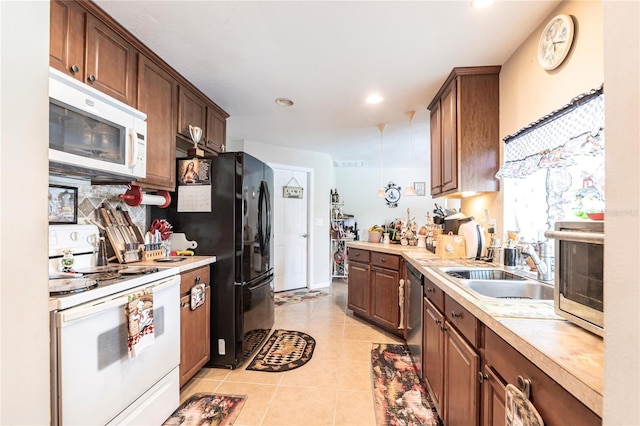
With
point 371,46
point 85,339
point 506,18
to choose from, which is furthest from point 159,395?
point 506,18

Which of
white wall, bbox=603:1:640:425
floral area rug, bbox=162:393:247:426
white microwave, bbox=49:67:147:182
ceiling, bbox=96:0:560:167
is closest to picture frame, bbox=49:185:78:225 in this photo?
white microwave, bbox=49:67:147:182

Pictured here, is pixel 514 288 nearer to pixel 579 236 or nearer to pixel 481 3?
pixel 579 236

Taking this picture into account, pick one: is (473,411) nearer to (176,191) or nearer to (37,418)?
(37,418)

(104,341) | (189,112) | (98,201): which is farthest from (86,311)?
(189,112)

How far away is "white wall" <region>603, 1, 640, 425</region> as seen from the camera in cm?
44

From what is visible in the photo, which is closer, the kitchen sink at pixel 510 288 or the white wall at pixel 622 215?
the white wall at pixel 622 215

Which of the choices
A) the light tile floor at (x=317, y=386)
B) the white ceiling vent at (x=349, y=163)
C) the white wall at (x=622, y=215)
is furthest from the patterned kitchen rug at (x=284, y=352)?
the white ceiling vent at (x=349, y=163)

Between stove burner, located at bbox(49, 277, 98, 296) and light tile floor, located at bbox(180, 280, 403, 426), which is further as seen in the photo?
light tile floor, located at bbox(180, 280, 403, 426)

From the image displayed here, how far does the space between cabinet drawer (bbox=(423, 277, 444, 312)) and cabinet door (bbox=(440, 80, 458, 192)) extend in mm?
827

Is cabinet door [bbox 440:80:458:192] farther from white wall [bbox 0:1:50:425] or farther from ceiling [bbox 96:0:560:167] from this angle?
white wall [bbox 0:1:50:425]

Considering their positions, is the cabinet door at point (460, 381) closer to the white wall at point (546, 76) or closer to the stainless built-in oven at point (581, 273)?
the stainless built-in oven at point (581, 273)

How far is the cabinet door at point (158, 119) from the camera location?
1976 millimetres

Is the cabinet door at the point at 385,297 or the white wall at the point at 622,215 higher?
the white wall at the point at 622,215

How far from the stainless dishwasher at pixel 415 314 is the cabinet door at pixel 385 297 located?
339 mm
